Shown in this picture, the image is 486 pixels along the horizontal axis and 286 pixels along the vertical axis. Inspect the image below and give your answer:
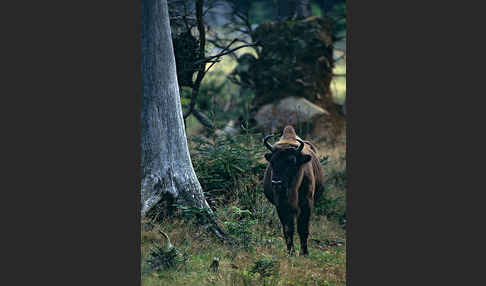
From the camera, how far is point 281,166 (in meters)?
8.13

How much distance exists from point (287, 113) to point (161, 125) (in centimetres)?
439

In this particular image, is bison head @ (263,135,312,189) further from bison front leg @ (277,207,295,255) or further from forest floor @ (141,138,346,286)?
forest floor @ (141,138,346,286)

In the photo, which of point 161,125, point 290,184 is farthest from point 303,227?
point 161,125

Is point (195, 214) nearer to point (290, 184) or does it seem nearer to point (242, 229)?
point (242, 229)

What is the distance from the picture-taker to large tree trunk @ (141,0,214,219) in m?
8.02

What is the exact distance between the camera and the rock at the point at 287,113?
11.4 metres

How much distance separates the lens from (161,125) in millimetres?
8250

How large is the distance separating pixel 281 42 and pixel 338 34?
167 cm

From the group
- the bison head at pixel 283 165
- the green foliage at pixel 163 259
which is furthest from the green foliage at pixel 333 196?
the green foliage at pixel 163 259

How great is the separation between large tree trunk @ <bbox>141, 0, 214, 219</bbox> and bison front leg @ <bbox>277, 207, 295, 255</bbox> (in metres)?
1.16

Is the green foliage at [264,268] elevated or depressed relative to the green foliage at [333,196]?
depressed

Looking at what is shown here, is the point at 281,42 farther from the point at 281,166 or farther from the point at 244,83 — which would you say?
the point at 281,166

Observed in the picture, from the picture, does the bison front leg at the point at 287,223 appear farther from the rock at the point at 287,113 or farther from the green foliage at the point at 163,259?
the rock at the point at 287,113

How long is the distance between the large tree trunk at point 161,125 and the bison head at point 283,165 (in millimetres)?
1165
